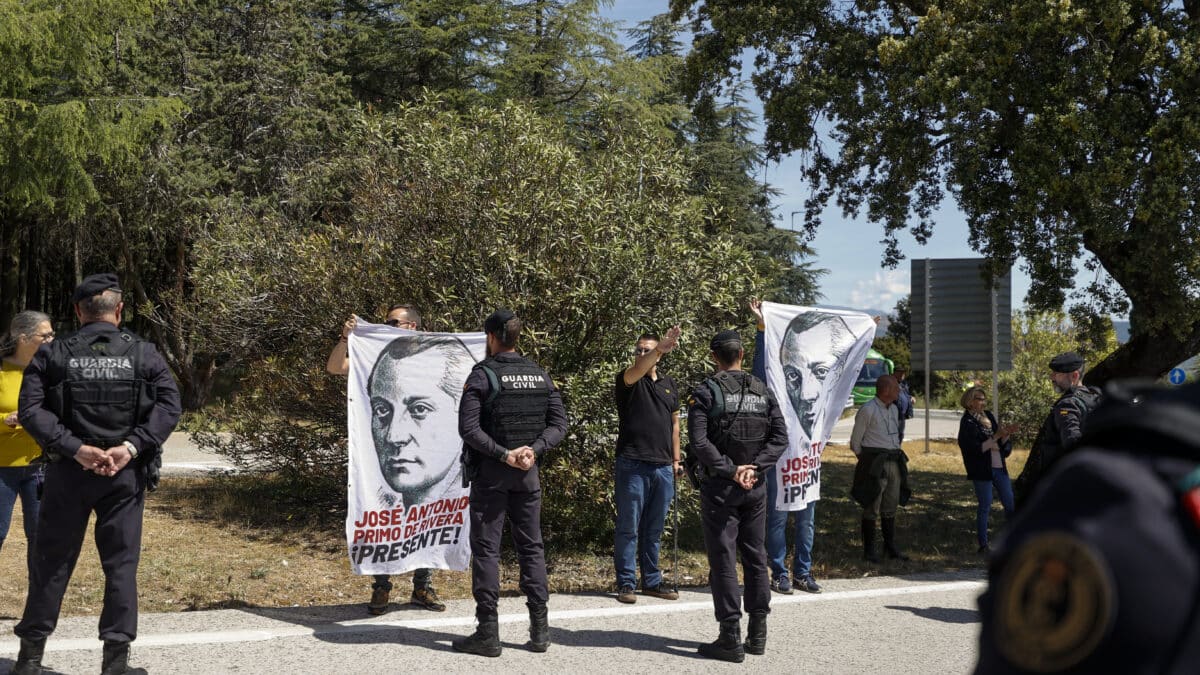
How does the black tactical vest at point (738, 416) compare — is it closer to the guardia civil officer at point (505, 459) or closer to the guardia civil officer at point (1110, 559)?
the guardia civil officer at point (505, 459)

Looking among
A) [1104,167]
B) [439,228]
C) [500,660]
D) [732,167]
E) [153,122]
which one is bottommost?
[500,660]

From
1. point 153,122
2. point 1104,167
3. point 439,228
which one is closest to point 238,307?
point 439,228

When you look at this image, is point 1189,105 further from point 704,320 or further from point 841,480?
point 841,480

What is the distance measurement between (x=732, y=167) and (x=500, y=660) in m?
30.6

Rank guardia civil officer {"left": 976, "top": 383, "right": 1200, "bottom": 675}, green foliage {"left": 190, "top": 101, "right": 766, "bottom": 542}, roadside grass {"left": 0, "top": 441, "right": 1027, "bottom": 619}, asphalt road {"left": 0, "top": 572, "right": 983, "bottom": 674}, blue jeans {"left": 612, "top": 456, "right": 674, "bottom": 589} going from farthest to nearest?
green foliage {"left": 190, "top": 101, "right": 766, "bottom": 542} < blue jeans {"left": 612, "top": 456, "right": 674, "bottom": 589} < roadside grass {"left": 0, "top": 441, "right": 1027, "bottom": 619} < asphalt road {"left": 0, "top": 572, "right": 983, "bottom": 674} < guardia civil officer {"left": 976, "top": 383, "right": 1200, "bottom": 675}

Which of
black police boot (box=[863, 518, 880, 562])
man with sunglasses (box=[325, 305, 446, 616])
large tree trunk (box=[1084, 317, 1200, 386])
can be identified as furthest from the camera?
large tree trunk (box=[1084, 317, 1200, 386])

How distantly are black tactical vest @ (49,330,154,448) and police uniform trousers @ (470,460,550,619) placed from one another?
6.36 ft

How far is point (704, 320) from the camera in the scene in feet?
32.0

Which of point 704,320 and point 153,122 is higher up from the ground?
point 153,122

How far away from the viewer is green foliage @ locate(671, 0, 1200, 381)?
32.5 ft

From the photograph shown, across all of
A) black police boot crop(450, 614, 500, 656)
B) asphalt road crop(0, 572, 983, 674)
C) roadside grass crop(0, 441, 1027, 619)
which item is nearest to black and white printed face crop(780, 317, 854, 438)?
roadside grass crop(0, 441, 1027, 619)

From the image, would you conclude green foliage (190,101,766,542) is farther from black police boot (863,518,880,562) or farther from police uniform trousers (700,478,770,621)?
police uniform trousers (700,478,770,621)

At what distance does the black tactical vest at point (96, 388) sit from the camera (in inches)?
204

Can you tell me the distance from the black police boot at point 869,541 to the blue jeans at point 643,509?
2520mm
